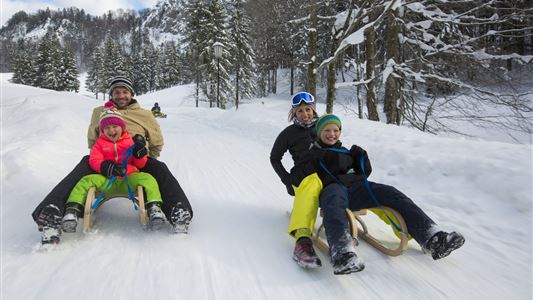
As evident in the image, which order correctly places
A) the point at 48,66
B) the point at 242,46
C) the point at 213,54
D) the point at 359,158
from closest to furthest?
the point at 359,158 < the point at 213,54 < the point at 242,46 < the point at 48,66

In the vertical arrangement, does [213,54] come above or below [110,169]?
above

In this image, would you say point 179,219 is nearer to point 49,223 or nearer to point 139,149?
point 139,149

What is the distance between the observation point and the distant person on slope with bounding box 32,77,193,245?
2311 millimetres

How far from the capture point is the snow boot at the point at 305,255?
2117mm

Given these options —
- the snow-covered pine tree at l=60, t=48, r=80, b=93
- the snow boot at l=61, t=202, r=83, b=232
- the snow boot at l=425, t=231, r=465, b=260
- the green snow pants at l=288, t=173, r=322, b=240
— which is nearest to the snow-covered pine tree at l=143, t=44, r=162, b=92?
the snow-covered pine tree at l=60, t=48, r=80, b=93

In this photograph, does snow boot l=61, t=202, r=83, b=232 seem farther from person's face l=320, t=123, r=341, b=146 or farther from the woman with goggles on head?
person's face l=320, t=123, r=341, b=146

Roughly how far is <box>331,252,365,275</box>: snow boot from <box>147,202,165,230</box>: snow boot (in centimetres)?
138

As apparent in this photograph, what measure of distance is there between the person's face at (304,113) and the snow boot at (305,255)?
4.69 ft

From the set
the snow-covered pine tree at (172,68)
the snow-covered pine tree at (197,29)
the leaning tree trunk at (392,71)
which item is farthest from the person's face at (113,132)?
the snow-covered pine tree at (172,68)

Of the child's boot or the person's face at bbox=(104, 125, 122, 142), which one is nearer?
the child's boot

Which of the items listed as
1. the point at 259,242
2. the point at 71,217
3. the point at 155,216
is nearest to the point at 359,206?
the point at 259,242

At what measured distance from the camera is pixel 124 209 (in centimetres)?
312

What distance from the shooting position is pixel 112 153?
2850 mm

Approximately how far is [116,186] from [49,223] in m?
0.57
